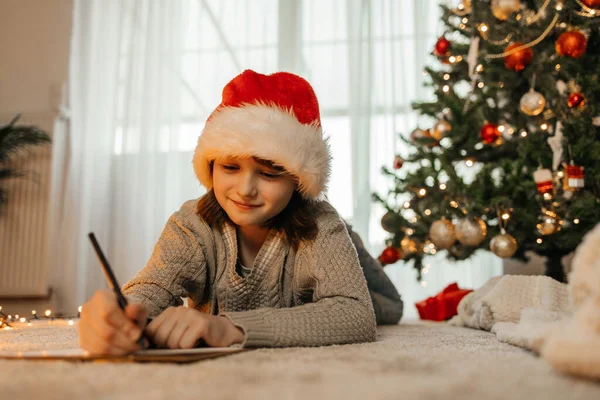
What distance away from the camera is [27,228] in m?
2.77

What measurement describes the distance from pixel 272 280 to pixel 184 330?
1.23 feet

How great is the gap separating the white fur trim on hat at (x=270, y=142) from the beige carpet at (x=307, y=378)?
0.41 metres

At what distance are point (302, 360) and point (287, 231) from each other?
45cm

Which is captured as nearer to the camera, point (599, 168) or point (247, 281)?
point (247, 281)

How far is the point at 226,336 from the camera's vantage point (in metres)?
0.75

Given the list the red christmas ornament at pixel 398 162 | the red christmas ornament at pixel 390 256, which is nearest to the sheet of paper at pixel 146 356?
the red christmas ornament at pixel 390 256

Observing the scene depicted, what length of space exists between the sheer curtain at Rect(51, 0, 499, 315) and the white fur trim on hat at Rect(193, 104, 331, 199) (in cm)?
154

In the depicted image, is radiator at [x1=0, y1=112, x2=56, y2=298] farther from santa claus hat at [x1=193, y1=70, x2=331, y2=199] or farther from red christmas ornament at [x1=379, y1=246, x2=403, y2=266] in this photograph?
santa claus hat at [x1=193, y1=70, x2=331, y2=199]

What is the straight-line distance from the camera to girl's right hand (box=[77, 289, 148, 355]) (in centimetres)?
65

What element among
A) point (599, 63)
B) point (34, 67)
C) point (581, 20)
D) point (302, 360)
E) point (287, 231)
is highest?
point (34, 67)

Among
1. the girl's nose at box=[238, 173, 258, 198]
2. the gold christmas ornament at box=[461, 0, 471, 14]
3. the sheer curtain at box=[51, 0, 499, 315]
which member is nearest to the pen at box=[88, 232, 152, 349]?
the girl's nose at box=[238, 173, 258, 198]

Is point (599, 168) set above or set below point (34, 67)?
below

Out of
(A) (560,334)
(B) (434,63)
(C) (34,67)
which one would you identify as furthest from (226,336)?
(C) (34,67)

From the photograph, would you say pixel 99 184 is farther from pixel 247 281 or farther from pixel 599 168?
pixel 599 168
